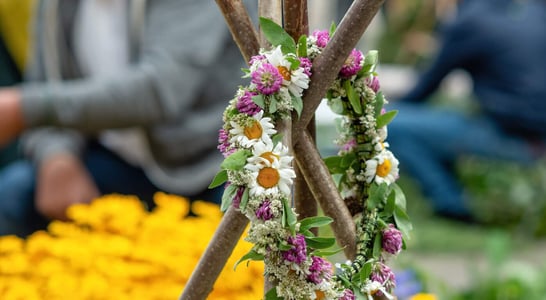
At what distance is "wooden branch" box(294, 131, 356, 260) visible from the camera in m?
0.87

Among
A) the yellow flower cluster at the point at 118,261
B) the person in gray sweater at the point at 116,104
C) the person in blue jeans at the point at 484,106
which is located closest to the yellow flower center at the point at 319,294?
the yellow flower cluster at the point at 118,261

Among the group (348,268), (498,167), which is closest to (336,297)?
(348,268)

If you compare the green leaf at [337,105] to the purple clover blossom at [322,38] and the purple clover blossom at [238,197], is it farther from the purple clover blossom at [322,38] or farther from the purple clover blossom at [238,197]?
the purple clover blossom at [238,197]

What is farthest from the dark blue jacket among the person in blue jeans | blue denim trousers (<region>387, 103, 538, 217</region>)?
blue denim trousers (<region>387, 103, 538, 217</region>)

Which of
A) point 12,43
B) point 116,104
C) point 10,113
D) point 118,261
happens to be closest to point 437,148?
point 12,43

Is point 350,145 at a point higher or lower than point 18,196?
higher

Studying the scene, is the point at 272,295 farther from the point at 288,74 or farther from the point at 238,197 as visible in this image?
the point at 288,74

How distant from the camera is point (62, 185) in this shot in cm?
187

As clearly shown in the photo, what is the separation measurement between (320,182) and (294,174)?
0.08 meters

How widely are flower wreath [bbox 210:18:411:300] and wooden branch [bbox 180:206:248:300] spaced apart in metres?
0.05

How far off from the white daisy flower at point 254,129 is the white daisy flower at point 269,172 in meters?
0.02

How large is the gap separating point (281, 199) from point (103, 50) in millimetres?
1181

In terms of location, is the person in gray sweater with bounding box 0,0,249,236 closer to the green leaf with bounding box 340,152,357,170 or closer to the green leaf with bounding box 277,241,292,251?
the green leaf with bounding box 340,152,357,170

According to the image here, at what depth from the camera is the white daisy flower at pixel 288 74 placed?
812 millimetres
